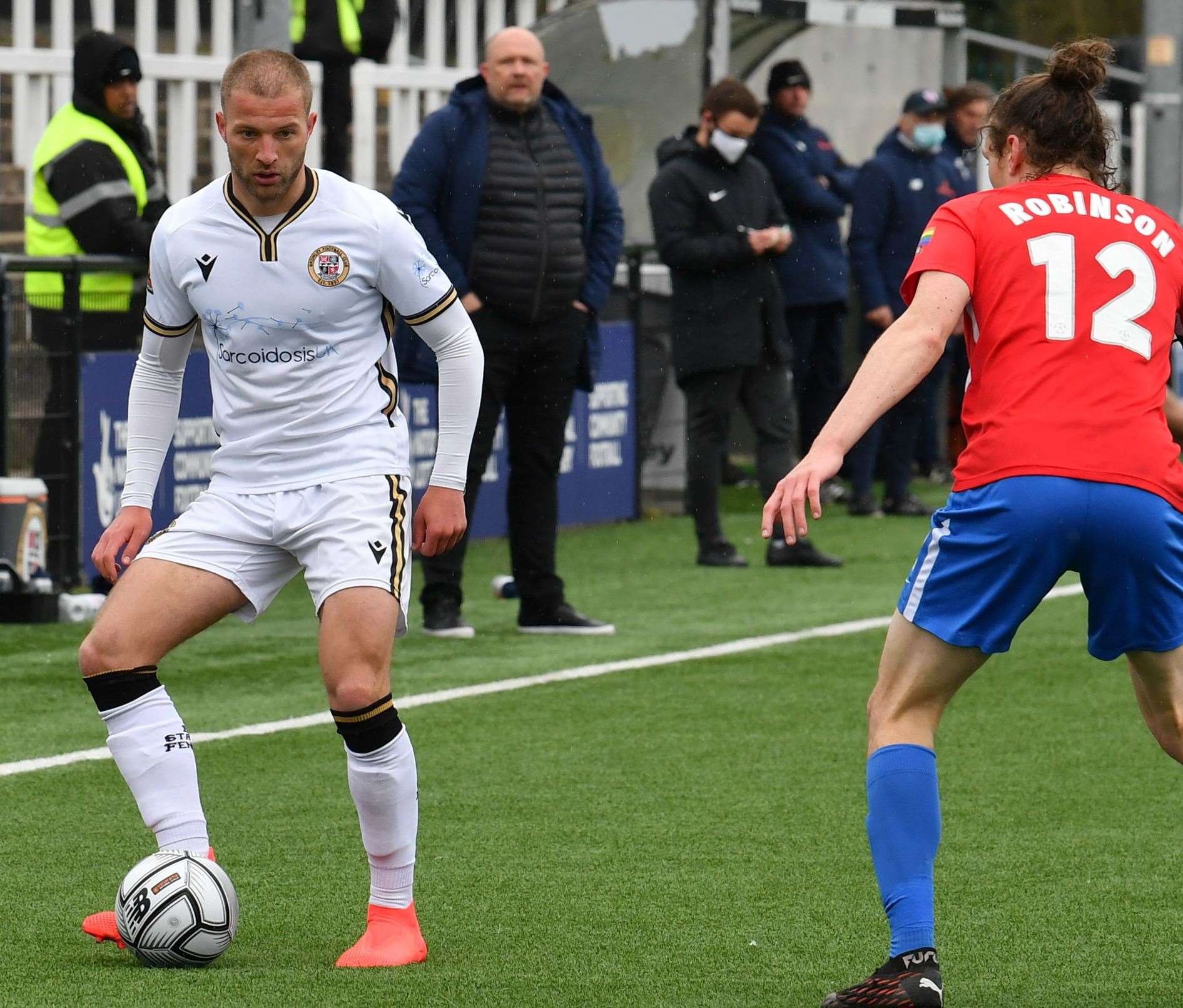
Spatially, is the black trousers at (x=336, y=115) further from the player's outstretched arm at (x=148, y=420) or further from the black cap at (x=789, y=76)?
the player's outstretched arm at (x=148, y=420)

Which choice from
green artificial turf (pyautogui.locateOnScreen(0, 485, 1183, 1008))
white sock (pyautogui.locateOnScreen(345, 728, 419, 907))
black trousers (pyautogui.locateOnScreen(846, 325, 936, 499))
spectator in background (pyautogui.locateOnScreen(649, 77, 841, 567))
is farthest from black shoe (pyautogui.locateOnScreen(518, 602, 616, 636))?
white sock (pyautogui.locateOnScreen(345, 728, 419, 907))

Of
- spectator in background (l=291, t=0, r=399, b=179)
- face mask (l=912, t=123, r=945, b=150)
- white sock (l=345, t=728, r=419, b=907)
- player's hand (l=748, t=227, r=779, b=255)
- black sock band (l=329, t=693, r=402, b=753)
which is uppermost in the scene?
spectator in background (l=291, t=0, r=399, b=179)

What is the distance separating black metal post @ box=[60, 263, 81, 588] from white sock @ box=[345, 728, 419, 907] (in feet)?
18.3

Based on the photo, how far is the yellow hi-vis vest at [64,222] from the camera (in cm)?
998

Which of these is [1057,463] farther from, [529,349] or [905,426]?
[905,426]

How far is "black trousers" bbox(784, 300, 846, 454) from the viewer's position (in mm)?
12758

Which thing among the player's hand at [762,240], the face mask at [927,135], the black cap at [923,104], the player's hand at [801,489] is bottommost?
the player's hand at [801,489]

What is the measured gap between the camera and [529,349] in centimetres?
887

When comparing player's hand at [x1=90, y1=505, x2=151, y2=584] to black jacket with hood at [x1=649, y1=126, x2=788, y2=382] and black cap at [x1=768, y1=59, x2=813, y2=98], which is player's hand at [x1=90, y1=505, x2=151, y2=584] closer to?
black jacket with hood at [x1=649, y1=126, x2=788, y2=382]

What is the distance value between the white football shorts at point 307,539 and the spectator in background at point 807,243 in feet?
25.8

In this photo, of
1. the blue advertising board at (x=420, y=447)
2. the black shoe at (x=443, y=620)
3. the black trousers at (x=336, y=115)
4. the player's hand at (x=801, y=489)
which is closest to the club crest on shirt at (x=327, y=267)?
the player's hand at (x=801, y=489)

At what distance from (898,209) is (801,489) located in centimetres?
935

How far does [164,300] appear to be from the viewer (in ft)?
16.3

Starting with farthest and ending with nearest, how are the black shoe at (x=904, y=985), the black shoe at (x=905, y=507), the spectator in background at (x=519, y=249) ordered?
the black shoe at (x=905, y=507), the spectator in background at (x=519, y=249), the black shoe at (x=904, y=985)
